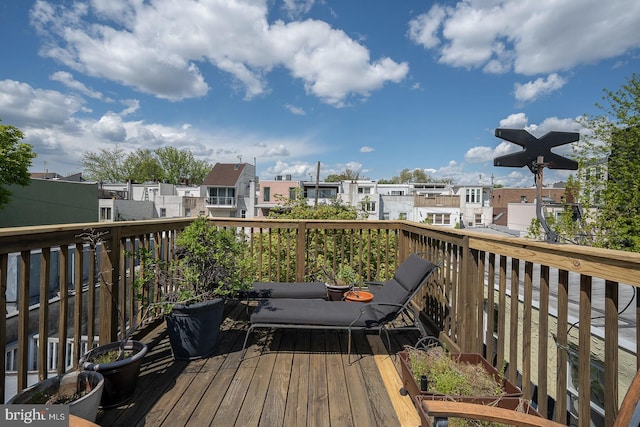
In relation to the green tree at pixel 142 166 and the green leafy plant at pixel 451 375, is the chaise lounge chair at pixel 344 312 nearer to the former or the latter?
the green leafy plant at pixel 451 375

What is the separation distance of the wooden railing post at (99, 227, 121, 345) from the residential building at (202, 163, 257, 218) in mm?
31858

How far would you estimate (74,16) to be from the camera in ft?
27.7

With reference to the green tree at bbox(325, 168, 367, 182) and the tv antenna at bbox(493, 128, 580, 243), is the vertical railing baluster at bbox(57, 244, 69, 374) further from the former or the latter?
the green tree at bbox(325, 168, 367, 182)

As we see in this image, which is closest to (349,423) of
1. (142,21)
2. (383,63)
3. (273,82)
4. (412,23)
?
(142,21)

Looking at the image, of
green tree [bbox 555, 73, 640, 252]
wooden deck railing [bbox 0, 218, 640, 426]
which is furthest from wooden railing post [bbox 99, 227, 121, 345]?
green tree [bbox 555, 73, 640, 252]

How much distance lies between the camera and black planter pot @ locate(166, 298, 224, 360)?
8.15 ft

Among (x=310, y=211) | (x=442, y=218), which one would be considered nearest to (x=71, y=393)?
(x=310, y=211)

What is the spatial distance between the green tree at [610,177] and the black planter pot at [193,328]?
8244 millimetres

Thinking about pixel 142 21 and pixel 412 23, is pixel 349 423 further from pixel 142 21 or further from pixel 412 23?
pixel 412 23

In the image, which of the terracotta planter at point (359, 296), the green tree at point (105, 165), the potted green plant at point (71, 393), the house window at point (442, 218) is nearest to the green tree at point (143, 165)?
the green tree at point (105, 165)

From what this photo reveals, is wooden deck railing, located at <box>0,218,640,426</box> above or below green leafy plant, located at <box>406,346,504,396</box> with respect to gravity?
above

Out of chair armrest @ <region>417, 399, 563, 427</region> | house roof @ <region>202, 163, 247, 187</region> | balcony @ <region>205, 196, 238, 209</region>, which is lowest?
chair armrest @ <region>417, 399, 563, 427</region>

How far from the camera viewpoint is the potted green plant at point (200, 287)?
251 centimetres
